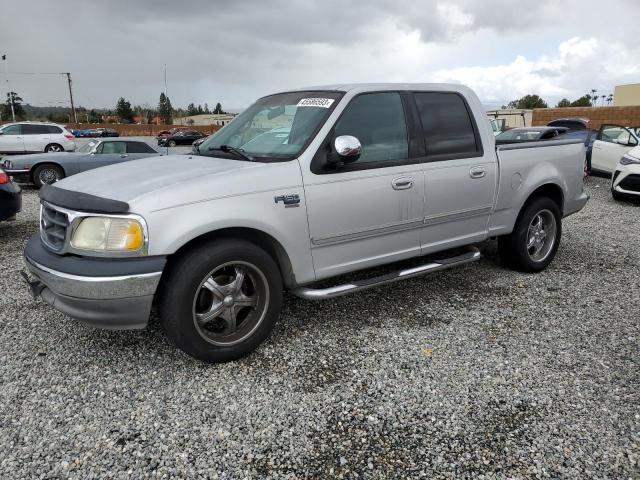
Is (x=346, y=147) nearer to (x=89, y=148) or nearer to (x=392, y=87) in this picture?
(x=392, y=87)

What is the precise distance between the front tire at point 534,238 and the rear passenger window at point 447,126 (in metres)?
1.04

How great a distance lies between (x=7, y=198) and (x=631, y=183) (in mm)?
10571

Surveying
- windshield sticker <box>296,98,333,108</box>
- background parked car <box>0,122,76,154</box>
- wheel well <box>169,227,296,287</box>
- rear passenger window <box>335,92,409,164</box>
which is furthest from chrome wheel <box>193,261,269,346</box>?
background parked car <box>0,122,76,154</box>

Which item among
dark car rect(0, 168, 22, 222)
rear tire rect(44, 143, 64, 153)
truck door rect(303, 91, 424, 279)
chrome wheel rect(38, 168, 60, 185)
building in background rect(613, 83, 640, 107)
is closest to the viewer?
truck door rect(303, 91, 424, 279)

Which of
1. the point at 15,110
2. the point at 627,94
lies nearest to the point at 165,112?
the point at 15,110

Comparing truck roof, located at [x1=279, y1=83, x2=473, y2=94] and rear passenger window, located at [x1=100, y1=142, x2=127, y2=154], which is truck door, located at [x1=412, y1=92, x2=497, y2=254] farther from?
rear passenger window, located at [x1=100, y1=142, x2=127, y2=154]

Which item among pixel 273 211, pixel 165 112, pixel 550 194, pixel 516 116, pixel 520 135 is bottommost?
pixel 550 194

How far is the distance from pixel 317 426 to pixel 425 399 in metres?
0.70

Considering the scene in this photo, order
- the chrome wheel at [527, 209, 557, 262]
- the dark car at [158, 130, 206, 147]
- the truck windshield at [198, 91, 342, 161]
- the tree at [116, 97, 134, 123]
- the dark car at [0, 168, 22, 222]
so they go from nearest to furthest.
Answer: the truck windshield at [198, 91, 342, 161] < the chrome wheel at [527, 209, 557, 262] < the dark car at [0, 168, 22, 222] < the dark car at [158, 130, 206, 147] < the tree at [116, 97, 134, 123]

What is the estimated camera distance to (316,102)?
152 inches

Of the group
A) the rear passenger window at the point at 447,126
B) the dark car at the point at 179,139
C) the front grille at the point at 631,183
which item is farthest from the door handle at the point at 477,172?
the dark car at the point at 179,139

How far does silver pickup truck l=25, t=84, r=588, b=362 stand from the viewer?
2967mm

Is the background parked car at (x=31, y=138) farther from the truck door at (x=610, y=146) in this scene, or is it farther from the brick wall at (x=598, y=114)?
the brick wall at (x=598, y=114)

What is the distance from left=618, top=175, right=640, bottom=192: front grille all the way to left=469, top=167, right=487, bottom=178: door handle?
22.5 ft
